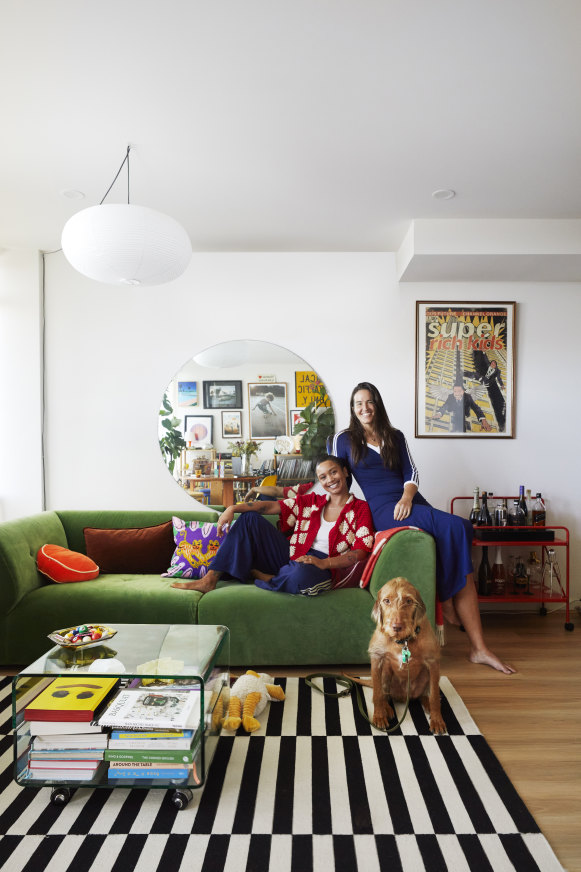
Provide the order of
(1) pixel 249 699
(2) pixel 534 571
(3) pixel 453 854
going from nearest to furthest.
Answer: (3) pixel 453 854, (1) pixel 249 699, (2) pixel 534 571

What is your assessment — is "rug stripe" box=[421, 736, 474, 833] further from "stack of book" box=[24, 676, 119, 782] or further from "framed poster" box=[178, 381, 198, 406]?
"framed poster" box=[178, 381, 198, 406]

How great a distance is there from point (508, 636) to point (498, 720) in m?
1.30

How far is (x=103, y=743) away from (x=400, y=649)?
1.16 m

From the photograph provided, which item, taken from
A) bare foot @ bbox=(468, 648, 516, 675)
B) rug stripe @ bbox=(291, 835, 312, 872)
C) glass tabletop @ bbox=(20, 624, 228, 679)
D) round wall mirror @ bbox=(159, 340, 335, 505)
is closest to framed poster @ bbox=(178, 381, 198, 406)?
round wall mirror @ bbox=(159, 340, 335, 505)

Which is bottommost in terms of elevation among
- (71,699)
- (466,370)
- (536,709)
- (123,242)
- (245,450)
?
(536,709)

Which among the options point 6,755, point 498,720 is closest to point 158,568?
point 6,755

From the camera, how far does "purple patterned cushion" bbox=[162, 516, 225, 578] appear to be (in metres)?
3.50

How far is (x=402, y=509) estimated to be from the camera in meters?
3.33

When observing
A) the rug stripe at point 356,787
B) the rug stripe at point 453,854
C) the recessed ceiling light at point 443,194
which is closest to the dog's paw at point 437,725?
the rug stripe at point 356,787

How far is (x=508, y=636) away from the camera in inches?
147

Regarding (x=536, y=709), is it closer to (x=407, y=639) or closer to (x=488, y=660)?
(x=488, y=660)

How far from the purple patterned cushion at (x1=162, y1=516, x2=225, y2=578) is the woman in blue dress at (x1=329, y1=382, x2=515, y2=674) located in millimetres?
904

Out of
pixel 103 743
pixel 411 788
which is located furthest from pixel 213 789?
pixel 411 788

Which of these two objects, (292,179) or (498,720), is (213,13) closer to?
(292,179)
